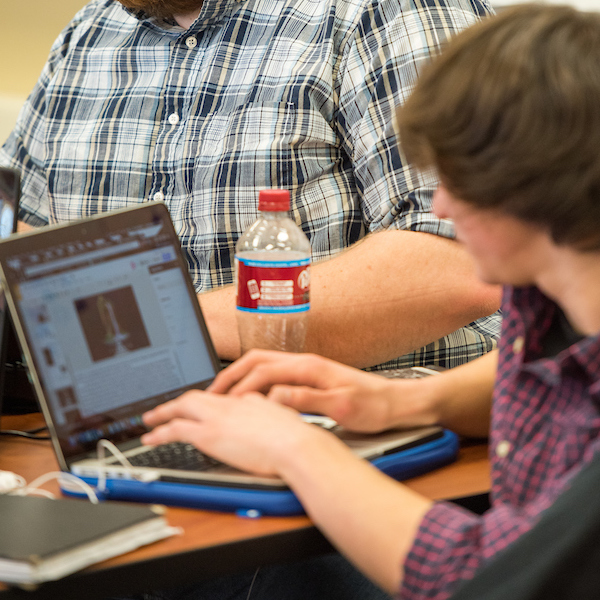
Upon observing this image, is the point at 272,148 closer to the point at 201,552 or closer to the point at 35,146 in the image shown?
the point at 35,146

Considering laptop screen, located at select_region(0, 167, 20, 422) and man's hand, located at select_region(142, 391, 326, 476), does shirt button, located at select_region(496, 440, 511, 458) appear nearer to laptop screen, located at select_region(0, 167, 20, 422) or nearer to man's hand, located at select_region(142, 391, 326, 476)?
man's hand, located at select_region(142, 391, 326, 476)

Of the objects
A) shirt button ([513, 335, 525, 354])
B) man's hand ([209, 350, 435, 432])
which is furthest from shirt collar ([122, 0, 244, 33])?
shirt button ([513, 335, 525, 354])

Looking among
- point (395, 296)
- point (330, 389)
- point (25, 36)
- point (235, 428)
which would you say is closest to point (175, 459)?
point (235, 428)

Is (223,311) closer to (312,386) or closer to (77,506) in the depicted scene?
(312,386)

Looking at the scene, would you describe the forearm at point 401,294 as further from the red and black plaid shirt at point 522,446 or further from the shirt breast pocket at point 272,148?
the red and black plaid shirt at point 522,446

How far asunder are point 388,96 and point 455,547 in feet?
2.93

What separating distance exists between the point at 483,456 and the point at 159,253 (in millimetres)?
422

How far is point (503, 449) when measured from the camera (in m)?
0.71

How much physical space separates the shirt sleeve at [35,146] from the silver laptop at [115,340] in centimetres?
94

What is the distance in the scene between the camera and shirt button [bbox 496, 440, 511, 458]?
71 cm

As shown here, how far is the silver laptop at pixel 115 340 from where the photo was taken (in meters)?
0.77

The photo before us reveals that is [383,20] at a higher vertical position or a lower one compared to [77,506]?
higher

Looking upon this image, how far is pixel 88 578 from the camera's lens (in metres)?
0.60

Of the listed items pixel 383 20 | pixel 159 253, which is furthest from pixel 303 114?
pixel 159 253
